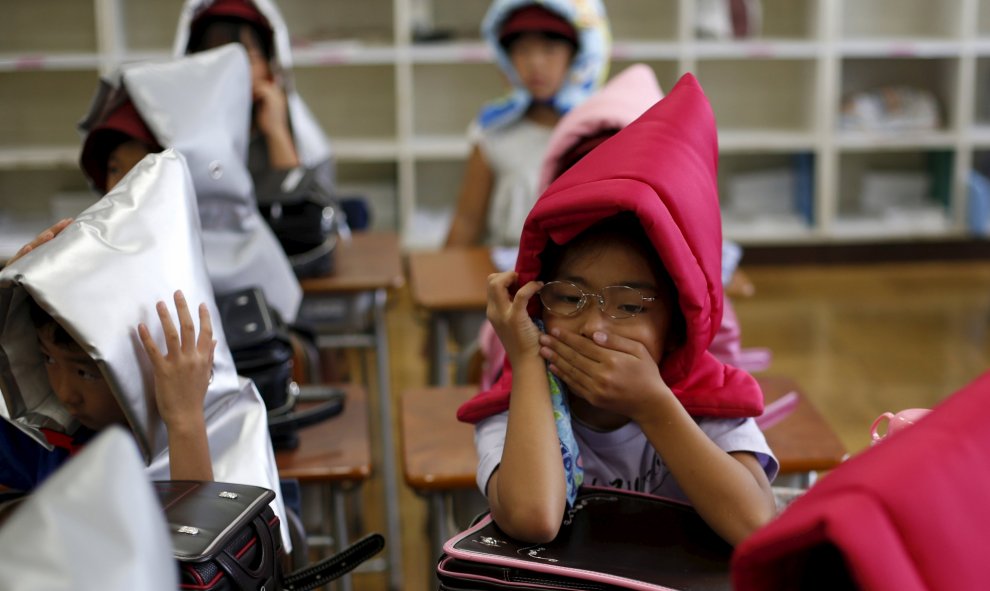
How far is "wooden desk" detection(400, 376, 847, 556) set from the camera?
1689 millimetres

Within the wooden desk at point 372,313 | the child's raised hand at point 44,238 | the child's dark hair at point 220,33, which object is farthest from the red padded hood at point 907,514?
the child's dark hair at point 220,33

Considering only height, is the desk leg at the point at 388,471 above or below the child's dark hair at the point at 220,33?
below

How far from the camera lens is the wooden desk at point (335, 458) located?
1.71 metres

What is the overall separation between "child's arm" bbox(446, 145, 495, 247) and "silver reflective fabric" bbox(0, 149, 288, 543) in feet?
5.77

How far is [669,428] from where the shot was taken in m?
1.26

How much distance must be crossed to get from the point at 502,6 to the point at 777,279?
2.23 meters

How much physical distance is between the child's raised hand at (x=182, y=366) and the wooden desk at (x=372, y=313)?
123 centimetres

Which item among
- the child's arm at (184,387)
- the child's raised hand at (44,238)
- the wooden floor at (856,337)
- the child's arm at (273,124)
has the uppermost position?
the child's raised hand at (44,238)

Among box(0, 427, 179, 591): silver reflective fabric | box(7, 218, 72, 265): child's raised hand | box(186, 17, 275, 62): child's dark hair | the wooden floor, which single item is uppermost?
box(0, 427, 179, 591): silver reflective fabric

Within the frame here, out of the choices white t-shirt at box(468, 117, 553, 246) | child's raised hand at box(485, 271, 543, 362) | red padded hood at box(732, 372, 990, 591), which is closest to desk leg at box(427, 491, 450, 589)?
child's raised hand at box(485, 271, 543, 362)

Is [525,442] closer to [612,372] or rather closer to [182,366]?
[612,372]

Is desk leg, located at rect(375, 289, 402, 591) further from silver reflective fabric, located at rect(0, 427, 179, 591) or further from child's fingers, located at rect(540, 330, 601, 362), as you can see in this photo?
silver reflective fabric, located at rect(0, 427, 179, 591)

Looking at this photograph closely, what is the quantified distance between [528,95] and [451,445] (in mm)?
1677

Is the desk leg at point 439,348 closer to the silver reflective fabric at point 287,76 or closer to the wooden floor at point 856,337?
the wooden floor at point 856,337
